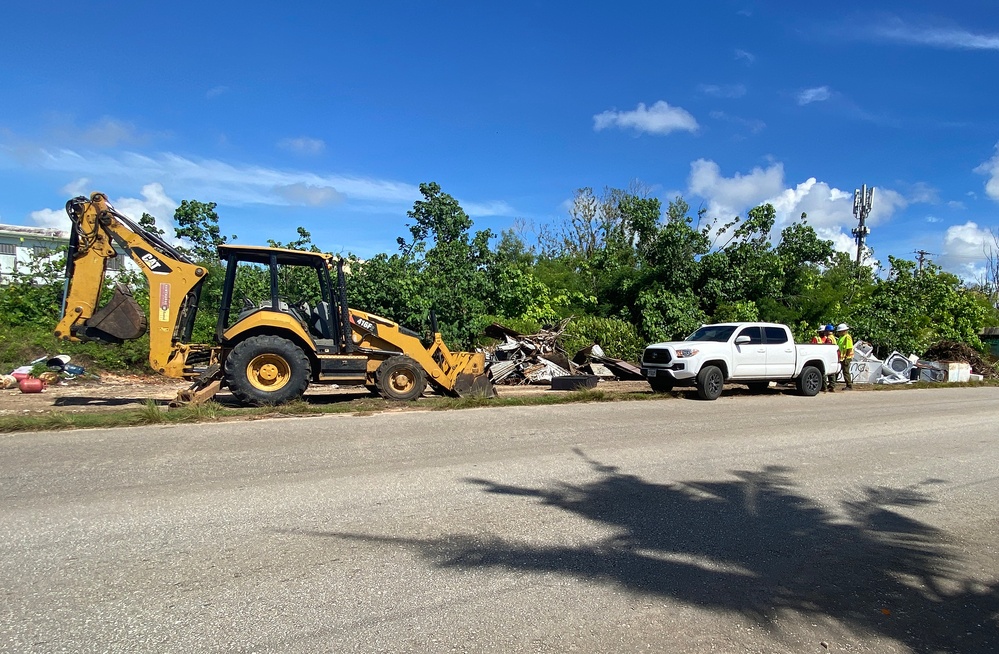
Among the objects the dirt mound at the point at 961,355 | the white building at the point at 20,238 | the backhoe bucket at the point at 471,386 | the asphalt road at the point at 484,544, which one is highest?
the white building at the point at 20,238

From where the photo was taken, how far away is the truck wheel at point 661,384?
46.7ft

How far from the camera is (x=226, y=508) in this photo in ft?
16.4

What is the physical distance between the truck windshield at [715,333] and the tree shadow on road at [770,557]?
8.88 metres

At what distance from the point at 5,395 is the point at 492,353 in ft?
37.2

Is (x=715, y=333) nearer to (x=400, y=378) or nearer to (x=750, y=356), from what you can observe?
(x=750, y=356)

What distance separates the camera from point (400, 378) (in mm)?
11492

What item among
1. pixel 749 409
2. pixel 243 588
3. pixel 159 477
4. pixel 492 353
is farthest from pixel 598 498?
pixel 492 353

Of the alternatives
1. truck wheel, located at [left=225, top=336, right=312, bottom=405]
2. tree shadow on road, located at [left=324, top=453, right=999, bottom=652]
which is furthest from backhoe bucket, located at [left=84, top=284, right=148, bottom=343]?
tree shadow on road, located at [left=324, top=453, right=999, bottom=652]

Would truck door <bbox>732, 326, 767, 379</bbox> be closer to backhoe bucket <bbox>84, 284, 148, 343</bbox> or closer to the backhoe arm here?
the backhoe arm

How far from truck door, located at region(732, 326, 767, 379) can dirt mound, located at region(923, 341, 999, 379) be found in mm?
15343

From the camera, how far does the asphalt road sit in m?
3.27

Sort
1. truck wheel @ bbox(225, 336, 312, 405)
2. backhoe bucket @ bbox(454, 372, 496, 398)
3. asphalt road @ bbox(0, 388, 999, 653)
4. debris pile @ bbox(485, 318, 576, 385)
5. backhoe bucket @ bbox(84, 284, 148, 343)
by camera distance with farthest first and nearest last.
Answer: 1. debris pile @ bbox(485, 318, 576, 385)
2. backhoe bucket @ bbox(454, 372, 496, 398)
3. backhoe bucket @ bbox(84, 284, 148, 343)
4. truck wheel @ bbox(225, 336, 312, 405)
5. asphalt road @ bbox(0, 388, 999, 653)

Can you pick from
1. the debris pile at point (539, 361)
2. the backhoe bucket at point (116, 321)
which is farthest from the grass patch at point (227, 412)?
the debris pile at point (539, 361)

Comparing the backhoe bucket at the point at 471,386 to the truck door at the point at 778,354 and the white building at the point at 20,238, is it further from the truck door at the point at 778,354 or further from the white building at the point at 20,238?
the white building at the point at 20,238
